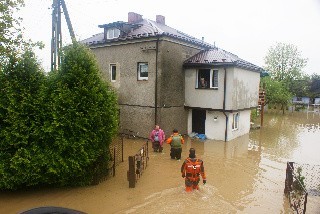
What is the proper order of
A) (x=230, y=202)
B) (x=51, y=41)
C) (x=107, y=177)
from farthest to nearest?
1. (x=51, y=41)
2. (x=107, y=177)
3. (x=230, y=202)

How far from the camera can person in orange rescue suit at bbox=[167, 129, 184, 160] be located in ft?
42.8

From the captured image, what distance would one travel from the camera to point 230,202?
888 cm

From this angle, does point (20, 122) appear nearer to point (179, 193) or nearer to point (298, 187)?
point (179, 193)

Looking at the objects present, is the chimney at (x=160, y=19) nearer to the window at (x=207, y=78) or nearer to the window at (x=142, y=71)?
the window at (x=142, y=71)

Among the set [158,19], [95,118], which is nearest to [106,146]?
[95,118]

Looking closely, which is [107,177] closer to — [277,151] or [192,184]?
[192,184]

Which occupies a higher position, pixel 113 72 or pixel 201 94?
pixel 113 72

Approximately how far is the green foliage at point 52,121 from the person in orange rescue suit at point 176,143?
417 centimetres

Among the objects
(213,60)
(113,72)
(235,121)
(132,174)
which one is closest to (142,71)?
(113,72)

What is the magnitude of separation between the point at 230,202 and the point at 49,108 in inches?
272

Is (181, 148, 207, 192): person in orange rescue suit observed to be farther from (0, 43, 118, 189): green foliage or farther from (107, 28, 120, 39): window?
(107, 28, 120, 39): window

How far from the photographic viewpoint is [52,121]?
9039 mm

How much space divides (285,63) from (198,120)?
42.1m

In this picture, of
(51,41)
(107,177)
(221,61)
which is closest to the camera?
(107,177)
